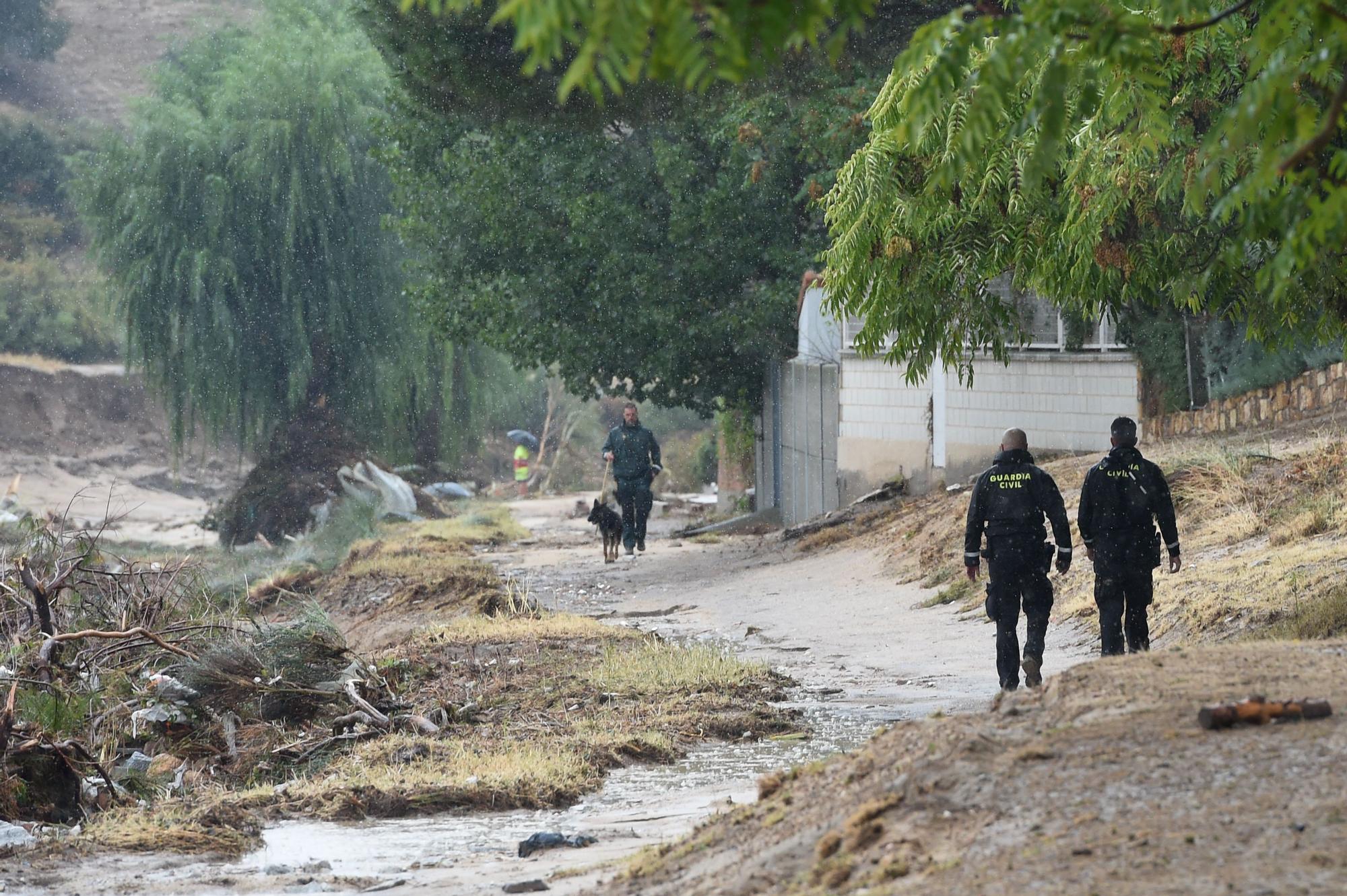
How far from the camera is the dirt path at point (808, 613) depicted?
10578 mm

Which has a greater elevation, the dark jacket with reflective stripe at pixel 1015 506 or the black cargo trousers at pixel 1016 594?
the dark jacket with reflective stripe at pixel 1015 506

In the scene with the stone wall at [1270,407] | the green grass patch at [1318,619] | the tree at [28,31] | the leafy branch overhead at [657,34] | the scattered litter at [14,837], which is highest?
the tree at [28,31]

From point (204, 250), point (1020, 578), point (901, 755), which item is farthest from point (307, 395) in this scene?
point (901, 755)

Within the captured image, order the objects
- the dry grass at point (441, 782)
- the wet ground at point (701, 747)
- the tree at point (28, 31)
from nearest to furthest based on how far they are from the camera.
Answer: the wet ground at point (701, 747) → the dry grass at point (441, 782) → the tree at point (28, 31)

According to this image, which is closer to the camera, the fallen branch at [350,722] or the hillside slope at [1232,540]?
the fallen branch at [350,722]

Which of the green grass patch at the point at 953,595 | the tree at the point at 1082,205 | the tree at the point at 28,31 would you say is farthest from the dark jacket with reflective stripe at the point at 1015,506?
the tree at the point at 28,31

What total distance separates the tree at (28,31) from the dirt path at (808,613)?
57814 millimetres

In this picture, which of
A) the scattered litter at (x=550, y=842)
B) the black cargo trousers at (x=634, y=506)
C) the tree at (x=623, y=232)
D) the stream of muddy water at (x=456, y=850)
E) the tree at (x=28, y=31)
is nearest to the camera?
the stream of muddy water at (x=456, y=850)

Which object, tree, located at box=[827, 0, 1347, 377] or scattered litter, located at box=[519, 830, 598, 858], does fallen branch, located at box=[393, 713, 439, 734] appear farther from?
tree, located at box=[827, 0, 1347, 377]

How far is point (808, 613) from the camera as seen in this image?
14953mm

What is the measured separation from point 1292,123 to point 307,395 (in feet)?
96.5

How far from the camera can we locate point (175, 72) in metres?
33.6

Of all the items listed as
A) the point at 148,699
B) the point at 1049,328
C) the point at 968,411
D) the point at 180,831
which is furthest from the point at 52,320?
the point at 180,831

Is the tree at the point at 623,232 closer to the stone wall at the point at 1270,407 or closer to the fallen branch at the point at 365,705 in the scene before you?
the stone wall at the point at 1270,407
